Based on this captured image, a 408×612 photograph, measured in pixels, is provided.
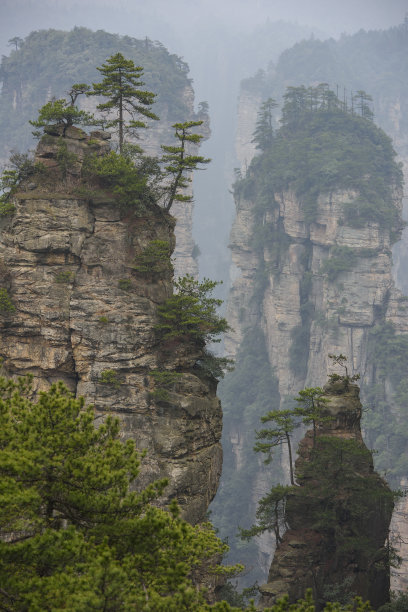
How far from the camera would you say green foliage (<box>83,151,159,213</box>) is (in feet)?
72.1

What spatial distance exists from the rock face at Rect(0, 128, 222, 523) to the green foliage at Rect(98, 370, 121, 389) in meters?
0.04

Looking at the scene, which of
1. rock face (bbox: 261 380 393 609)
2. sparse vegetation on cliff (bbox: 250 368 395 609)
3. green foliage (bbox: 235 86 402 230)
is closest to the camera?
rock face (bbox: 261 380 393 609)

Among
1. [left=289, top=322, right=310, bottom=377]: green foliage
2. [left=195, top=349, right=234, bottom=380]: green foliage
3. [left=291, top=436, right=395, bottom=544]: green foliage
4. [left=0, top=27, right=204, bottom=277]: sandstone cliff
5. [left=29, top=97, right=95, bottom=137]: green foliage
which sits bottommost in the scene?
[left=291, top=436, right=395, bottom=544]: green foliage

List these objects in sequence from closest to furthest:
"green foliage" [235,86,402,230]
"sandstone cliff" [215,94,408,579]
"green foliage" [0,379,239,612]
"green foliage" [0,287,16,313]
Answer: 1. "green foliage" [0,379,239,612]
2. "green foliage" [0,287,16,313]
3. "sandstone cliff" [215,94,408,579]
4. "green foliage" [235,86,402,230]

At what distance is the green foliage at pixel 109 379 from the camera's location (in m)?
20.1

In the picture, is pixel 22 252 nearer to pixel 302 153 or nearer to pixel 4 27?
pixel 302 153

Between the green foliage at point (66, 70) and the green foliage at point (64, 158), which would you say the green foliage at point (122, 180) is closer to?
the green foliage at point (64, 158)

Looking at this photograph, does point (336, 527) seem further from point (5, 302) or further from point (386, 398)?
point (386, 398)

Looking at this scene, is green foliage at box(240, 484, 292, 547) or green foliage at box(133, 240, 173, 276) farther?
green foliage at box(240, 484, 292, 547)

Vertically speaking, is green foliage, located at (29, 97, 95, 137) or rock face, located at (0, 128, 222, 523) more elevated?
green foliage, located at (29, 97, 95, 137)

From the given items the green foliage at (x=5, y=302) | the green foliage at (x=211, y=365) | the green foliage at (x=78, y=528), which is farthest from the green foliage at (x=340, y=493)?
the green foliage at (x=78, y=528)

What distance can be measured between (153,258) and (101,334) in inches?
134

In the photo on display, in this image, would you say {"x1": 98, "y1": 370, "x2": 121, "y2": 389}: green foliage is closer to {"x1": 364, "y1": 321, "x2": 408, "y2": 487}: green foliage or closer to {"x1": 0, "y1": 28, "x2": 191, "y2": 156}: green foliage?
{"x1": 364, "y1": 321, "x2": 408, "y2": 487}: green foliage

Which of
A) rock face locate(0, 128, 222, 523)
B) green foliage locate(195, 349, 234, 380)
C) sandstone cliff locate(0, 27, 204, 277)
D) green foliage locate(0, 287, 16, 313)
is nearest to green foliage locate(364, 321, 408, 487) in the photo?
sandstone cliff locate(0, 27, 204, 277)
